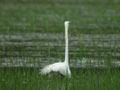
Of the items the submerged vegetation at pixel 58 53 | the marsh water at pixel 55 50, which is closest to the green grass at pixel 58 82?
the submerged vegetation at pixel 58 53

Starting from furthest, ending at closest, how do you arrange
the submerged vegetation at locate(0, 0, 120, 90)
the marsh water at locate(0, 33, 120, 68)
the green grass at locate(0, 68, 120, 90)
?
the marsh water at locate(0, 33, 120, 68), the submerged vegetation at locate(0, 0, 120, 90), the green grass at locate(0, 68, 120, 90)

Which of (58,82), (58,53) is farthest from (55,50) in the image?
(58,82)

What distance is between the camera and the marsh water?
41.1 ft

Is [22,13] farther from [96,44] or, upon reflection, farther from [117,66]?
[117,66]

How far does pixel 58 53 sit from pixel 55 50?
2.58 ft

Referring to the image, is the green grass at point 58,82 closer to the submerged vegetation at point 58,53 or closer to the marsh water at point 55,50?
the submerged vegetation at point 58,53

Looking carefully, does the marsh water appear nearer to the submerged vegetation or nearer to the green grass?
the submerged vegetation

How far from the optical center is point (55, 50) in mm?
15594

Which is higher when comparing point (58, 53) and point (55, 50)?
point (55, 50)

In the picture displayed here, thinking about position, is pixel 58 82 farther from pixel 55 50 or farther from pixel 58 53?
pixel 55 50

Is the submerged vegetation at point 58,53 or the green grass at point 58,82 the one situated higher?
the submerged vegetation at point 58,53

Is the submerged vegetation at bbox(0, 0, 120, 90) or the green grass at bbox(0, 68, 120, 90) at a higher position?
the submerged vegetation at bbox(0, 0, 120, 90)

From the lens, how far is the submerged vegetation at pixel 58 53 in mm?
9555

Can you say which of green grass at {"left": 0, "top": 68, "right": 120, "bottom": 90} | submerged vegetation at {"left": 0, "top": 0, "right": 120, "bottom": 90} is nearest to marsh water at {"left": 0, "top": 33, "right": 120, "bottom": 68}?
submerged vegetation at {"left": 0, "top": 0, "right": 120, "bottom": 90}
